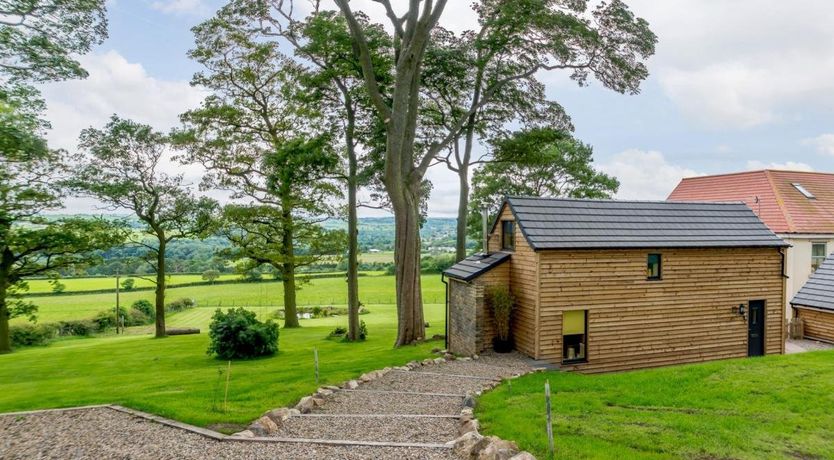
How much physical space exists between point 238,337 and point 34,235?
1054 cm

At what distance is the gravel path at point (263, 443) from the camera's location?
621 cm

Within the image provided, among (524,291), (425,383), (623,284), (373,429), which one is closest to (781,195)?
(623,284)

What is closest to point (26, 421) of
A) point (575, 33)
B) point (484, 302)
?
point (484, 302)

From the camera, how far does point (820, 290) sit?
1973cm

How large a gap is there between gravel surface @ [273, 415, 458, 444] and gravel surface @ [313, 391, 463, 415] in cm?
65

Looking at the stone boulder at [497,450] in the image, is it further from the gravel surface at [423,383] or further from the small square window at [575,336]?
the small square window at [575,336]

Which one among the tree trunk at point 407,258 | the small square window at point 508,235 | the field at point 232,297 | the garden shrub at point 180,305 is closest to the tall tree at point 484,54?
the tree trunk at point 407,258

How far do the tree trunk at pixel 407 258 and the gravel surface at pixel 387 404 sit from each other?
7293 mm

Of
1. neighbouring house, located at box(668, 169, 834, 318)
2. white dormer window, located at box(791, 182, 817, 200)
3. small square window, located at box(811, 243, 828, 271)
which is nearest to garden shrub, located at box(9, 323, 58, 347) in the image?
neighbouring house, located at box(668, 169, 834, 318)

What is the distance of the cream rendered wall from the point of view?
72.8ft

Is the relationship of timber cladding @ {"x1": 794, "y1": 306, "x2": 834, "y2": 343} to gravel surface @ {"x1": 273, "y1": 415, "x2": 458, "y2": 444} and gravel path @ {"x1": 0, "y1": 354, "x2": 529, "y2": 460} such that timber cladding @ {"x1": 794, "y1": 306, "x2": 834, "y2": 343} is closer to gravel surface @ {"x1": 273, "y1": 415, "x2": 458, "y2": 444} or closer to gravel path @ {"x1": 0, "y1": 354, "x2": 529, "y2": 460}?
gravel path @ {"x1": 0, "y1": 354, "x2": 529, "y2": 460}

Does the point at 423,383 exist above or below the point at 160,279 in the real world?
below

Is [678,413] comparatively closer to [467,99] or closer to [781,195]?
[467,99]

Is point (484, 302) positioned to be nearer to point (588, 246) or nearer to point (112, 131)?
point (588, 246)
